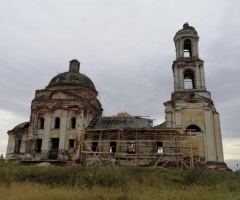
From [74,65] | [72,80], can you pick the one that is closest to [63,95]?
[72,80]

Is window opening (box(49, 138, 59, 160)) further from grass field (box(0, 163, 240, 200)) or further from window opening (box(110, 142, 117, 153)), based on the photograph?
grass field (box(0, 163, 240, 200))

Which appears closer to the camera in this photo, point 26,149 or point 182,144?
point 182,144

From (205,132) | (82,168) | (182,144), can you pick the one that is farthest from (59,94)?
(205,132)

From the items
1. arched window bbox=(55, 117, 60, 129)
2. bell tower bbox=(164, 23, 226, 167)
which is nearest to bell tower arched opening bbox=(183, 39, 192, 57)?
bell tower bbox=(164, 23, 226, 167)

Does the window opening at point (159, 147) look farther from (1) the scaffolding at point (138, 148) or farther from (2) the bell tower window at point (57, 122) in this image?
(2) the bell tower window at point (57, 122)

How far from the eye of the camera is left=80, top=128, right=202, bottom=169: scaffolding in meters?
20.3

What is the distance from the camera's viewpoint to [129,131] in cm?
2188

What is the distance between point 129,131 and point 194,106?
6.15 metres

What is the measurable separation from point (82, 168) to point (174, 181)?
5.62 m

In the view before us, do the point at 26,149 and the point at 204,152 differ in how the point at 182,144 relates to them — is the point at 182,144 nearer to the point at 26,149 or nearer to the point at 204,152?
the point at 204,152

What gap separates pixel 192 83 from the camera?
2439cm

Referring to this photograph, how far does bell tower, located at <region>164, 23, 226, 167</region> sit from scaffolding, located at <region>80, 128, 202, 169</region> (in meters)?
0.82

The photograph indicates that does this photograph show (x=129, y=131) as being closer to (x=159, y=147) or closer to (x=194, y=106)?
(x=159, y=147)

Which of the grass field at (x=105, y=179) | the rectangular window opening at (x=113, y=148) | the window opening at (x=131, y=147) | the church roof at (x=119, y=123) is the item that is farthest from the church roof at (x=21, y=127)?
the window opening at (x=131, y=147)
